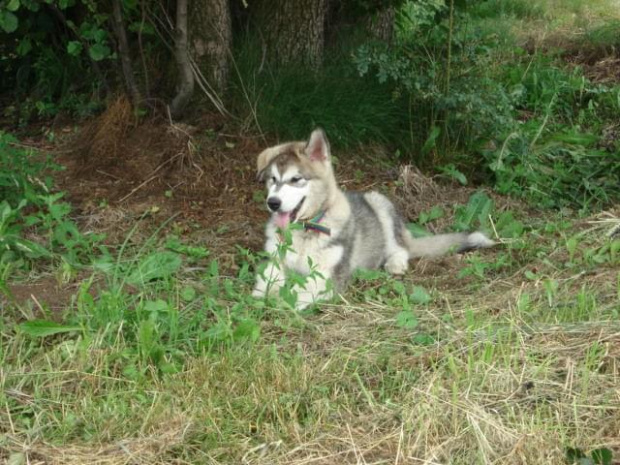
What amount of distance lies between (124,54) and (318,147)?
214 cm

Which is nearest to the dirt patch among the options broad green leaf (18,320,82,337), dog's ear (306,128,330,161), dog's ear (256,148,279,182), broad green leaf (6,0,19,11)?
broad green leaf (18,320,82,337)

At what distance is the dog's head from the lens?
465cm

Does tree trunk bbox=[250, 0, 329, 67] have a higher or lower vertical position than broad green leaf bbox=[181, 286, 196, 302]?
higher

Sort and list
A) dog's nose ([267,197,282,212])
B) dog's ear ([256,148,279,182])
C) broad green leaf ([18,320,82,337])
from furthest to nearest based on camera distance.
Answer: dog's ear ([256,148,279,182])
dog's nose ([267,197,282,212])
broad green leaf ([18,320,82,337])

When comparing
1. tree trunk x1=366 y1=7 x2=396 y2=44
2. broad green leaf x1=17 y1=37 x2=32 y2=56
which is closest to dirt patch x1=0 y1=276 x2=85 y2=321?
broad green leaf x1=17 y1=37 x2=32 y2=56

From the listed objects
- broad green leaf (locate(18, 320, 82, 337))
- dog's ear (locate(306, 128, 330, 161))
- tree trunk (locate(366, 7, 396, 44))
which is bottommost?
broad green leaf (locate(18, 320, 82, 337))

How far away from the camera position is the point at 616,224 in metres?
5.00

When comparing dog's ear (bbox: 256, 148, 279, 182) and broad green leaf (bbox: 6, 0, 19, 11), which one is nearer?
dog's ear (bbox: 256, 148, 279, 182)

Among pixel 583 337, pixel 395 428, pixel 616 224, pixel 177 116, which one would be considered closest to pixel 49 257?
pixel 177 116

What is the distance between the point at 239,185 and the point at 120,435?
9.80 ft

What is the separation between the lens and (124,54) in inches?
239

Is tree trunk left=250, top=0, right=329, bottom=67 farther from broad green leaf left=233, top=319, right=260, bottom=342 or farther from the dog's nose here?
broad green leaf left=233, top=319, right=260, bottom=342

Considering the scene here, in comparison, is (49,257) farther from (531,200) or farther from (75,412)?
(531,200)

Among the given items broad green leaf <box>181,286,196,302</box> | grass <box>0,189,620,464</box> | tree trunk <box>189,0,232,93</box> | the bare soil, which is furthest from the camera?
tree trunk <box>189,0,232,93</box>
